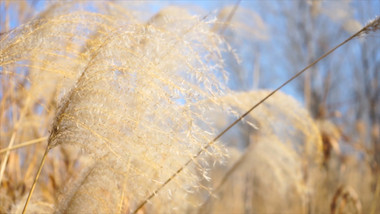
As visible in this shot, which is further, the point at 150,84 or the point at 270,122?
the point at 270,122

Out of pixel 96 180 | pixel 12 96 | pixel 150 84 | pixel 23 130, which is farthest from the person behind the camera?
pixel 23 130

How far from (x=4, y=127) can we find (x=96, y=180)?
1338mm

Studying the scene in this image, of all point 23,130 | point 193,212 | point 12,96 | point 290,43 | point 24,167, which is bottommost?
point 290,43

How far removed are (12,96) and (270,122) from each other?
1.47 m

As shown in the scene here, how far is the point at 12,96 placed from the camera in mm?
2188

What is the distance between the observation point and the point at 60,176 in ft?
8.43

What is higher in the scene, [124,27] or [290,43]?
[124,27]

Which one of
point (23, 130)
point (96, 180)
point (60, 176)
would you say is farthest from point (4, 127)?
point (96, 180)

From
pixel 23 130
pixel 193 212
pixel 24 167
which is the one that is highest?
pixel 23 130

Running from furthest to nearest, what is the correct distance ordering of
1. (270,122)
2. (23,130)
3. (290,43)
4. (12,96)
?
(290,43) → (23,130) → (12,96) → (270,122)

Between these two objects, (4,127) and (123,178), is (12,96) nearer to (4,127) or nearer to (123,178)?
(4,127)

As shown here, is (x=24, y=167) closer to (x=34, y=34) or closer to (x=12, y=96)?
(x=12, y=96)

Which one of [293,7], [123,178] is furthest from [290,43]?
[123,178]

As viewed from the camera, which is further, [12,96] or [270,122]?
[12,96]
